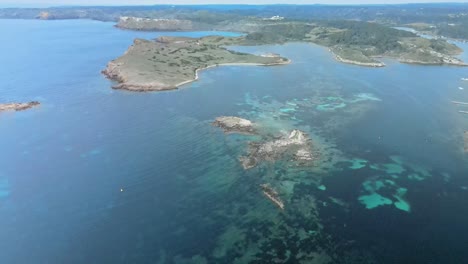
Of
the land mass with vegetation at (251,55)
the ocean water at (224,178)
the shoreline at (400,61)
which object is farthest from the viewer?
the shoreline at (400,61)

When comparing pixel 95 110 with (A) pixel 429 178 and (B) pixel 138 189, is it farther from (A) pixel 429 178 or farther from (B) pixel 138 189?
(A) pixel 429 178

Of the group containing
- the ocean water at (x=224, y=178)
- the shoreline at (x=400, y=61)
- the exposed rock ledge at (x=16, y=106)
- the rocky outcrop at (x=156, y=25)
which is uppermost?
the shoreline at (x=400, y=61)

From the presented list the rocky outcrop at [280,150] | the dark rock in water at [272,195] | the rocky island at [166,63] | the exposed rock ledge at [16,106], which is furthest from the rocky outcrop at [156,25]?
the dark rock in water at [272,195]

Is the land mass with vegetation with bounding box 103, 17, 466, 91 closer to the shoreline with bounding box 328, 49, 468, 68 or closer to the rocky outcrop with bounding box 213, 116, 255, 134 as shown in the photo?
the shoreline with bounding box 328, 49, 468, 68

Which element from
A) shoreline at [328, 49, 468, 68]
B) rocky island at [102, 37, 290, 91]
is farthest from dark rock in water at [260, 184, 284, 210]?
shoreline at [328, 49, 468, 68]

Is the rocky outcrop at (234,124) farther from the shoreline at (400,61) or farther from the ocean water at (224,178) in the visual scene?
the shoreline at (400,61)

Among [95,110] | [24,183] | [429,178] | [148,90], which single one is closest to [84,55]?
[148,90]

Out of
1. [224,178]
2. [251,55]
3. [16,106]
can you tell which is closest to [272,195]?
[224,178]
